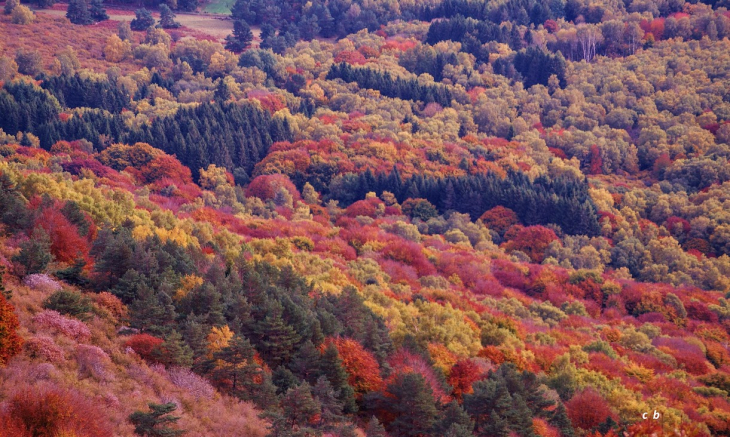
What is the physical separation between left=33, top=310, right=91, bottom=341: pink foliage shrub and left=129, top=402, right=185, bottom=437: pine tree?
6866 mm

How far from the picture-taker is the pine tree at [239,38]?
180 meters

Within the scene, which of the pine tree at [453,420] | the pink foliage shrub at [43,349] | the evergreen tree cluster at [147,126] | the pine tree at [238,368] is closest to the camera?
the pink foliage shrub at [43,349]

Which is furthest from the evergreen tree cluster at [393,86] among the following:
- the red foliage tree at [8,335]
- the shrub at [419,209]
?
the red foliage tree at [8,335]

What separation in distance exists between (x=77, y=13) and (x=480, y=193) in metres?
114

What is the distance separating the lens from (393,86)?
154375 millimetres

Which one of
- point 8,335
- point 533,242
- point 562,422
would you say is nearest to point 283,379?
point 8,335

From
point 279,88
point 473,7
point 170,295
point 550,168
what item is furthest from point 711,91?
point 170,295

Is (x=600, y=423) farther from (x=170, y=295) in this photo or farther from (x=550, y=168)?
(x=550, y=168)

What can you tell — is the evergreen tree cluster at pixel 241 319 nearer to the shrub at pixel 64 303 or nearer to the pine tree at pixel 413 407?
the pine tree at pixel 413 407

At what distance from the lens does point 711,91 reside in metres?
152

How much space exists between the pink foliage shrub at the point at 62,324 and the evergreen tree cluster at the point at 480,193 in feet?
265

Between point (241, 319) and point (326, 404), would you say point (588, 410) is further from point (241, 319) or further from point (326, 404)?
point (241, 319)

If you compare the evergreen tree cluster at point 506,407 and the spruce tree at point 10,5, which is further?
the spruce tree at point 10,5

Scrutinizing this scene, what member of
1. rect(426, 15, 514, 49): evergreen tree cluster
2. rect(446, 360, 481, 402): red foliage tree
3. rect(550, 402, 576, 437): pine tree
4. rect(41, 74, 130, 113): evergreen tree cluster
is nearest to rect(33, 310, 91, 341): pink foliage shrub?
rect(446, 360, 481, 402): red foliage tree
